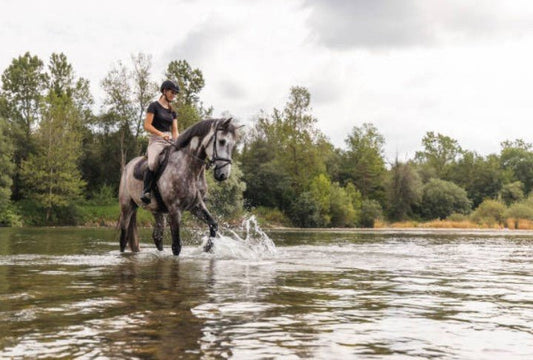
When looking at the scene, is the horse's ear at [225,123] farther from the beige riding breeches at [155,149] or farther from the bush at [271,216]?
the bush at [271,216]

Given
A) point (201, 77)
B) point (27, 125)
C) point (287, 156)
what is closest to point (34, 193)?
point (27, 125)

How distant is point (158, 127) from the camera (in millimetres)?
13078

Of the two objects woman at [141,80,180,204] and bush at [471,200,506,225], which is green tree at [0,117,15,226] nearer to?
woman at [141,80,180,204]

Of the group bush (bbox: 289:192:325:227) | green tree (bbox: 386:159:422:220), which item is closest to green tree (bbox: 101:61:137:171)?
bush (bbox: 289:192:325:227)

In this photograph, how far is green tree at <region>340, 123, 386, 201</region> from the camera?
319 ft

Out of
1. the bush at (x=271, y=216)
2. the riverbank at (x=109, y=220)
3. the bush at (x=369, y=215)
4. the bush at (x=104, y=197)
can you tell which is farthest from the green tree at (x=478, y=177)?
the bush at (x=104, y=197)

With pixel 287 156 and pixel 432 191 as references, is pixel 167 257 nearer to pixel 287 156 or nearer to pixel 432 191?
pixel 287 156

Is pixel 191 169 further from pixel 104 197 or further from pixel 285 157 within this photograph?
pixel 285 157

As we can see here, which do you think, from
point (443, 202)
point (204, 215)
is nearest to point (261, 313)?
point (204, 215)

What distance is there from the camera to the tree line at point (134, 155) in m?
62.1

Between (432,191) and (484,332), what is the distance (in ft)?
302

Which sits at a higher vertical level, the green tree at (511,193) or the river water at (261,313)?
the green tree at (511,193)

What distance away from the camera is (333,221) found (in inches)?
2936

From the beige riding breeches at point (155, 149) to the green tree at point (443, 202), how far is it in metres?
84.8
